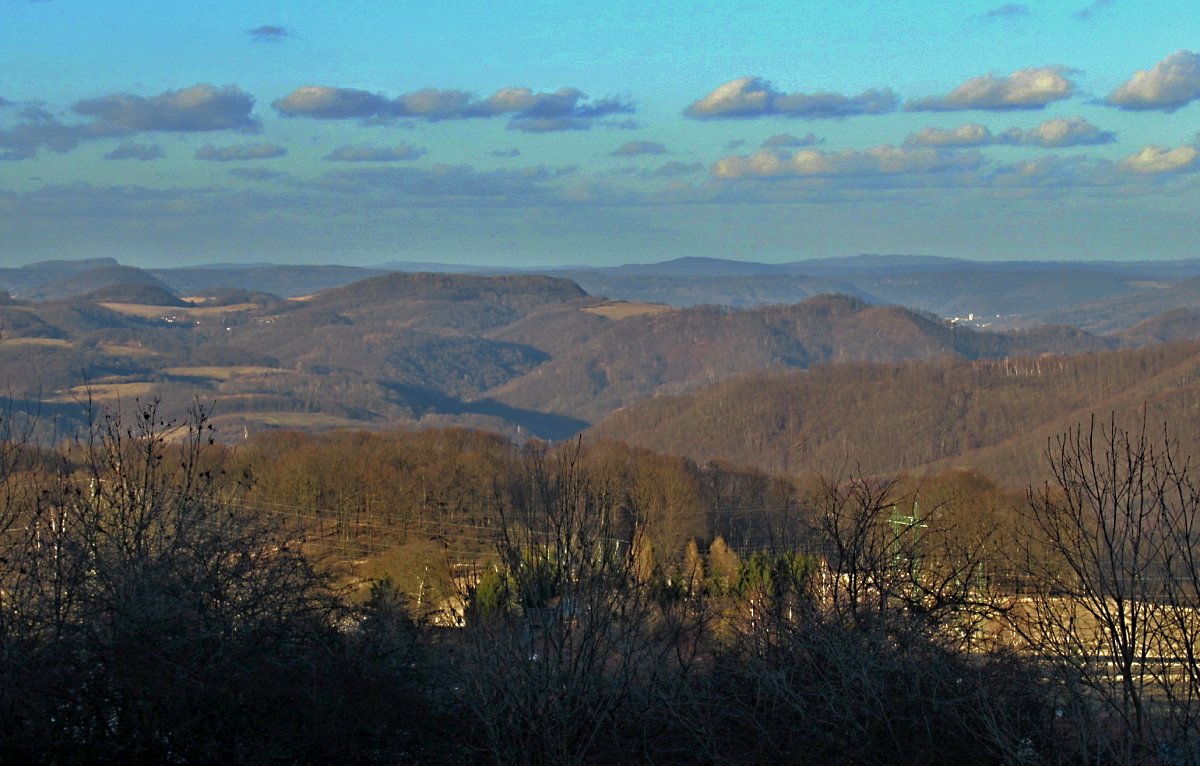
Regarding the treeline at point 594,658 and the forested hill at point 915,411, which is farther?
the forested hill at point 915,411

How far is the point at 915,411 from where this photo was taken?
17650cm

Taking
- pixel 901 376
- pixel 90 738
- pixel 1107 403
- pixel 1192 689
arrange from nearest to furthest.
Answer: pixel 1192 689 < pixel 90 738 < pixel 1107 403 < pixel 901 376

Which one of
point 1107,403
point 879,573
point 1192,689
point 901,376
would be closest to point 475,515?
point 879,573

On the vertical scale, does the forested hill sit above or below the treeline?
below

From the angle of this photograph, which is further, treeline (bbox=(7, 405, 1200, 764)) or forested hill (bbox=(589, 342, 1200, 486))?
forested hill (bbox=(589, 342, 1200, 486))

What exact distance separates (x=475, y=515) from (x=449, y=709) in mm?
44584

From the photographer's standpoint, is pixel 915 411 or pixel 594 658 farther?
pixel 915 411

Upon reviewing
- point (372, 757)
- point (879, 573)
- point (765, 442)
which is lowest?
point (765, 442)

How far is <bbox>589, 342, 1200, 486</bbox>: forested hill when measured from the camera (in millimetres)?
155250

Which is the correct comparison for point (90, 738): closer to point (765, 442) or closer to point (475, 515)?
point (475, 515)

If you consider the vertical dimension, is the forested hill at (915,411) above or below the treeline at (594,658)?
below

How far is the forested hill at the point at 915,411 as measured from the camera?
15525 cm

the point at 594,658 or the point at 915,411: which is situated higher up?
the point at 594,658

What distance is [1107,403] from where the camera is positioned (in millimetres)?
149375
